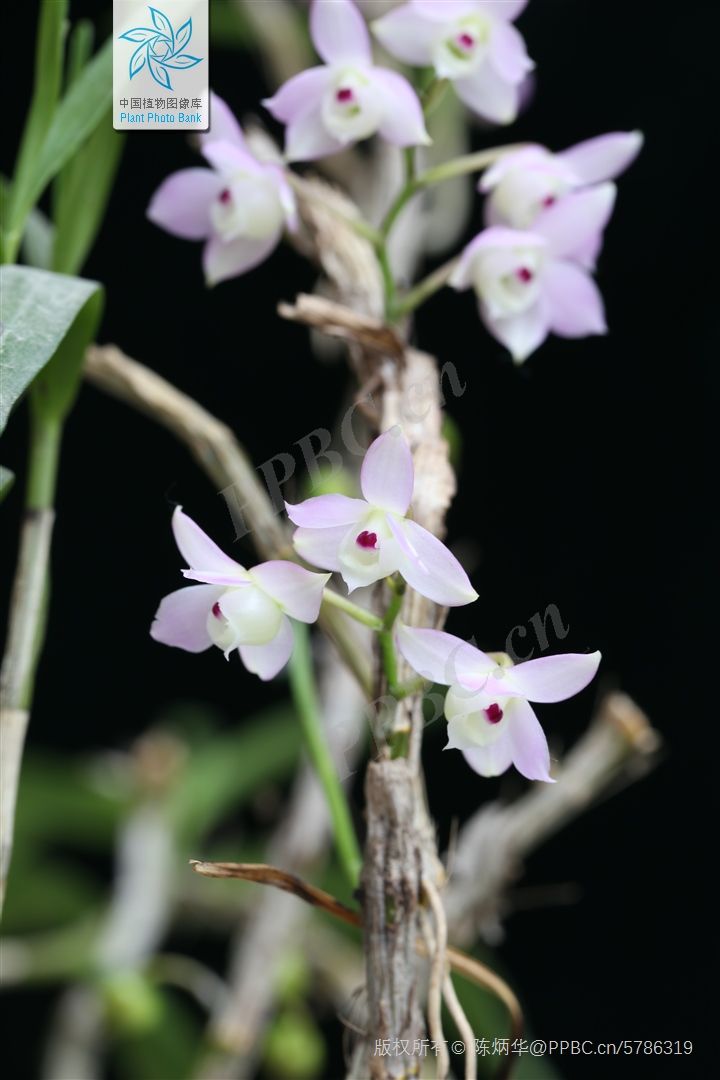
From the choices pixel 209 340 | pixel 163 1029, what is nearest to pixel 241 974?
pixel 163 1029

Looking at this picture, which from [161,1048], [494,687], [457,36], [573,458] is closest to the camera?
[494,687]

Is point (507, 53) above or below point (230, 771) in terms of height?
above

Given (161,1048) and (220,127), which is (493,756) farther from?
(161,1048)

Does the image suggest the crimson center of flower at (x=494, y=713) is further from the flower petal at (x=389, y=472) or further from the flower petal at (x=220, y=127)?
the flower petal at (x=220, y=127)

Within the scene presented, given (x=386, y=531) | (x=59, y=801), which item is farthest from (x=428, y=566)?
(x=59, y=801)

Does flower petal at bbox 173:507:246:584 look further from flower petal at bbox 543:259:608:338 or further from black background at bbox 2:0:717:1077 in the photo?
black background at bbox 2:0:717:1077

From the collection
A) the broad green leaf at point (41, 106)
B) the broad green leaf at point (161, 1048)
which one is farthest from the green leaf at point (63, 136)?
the broad green leaf at point (161, 1048)

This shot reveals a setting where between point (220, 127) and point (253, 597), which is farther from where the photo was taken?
point (220, 127)

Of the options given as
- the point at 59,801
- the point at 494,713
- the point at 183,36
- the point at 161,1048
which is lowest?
the point at 161,1048
